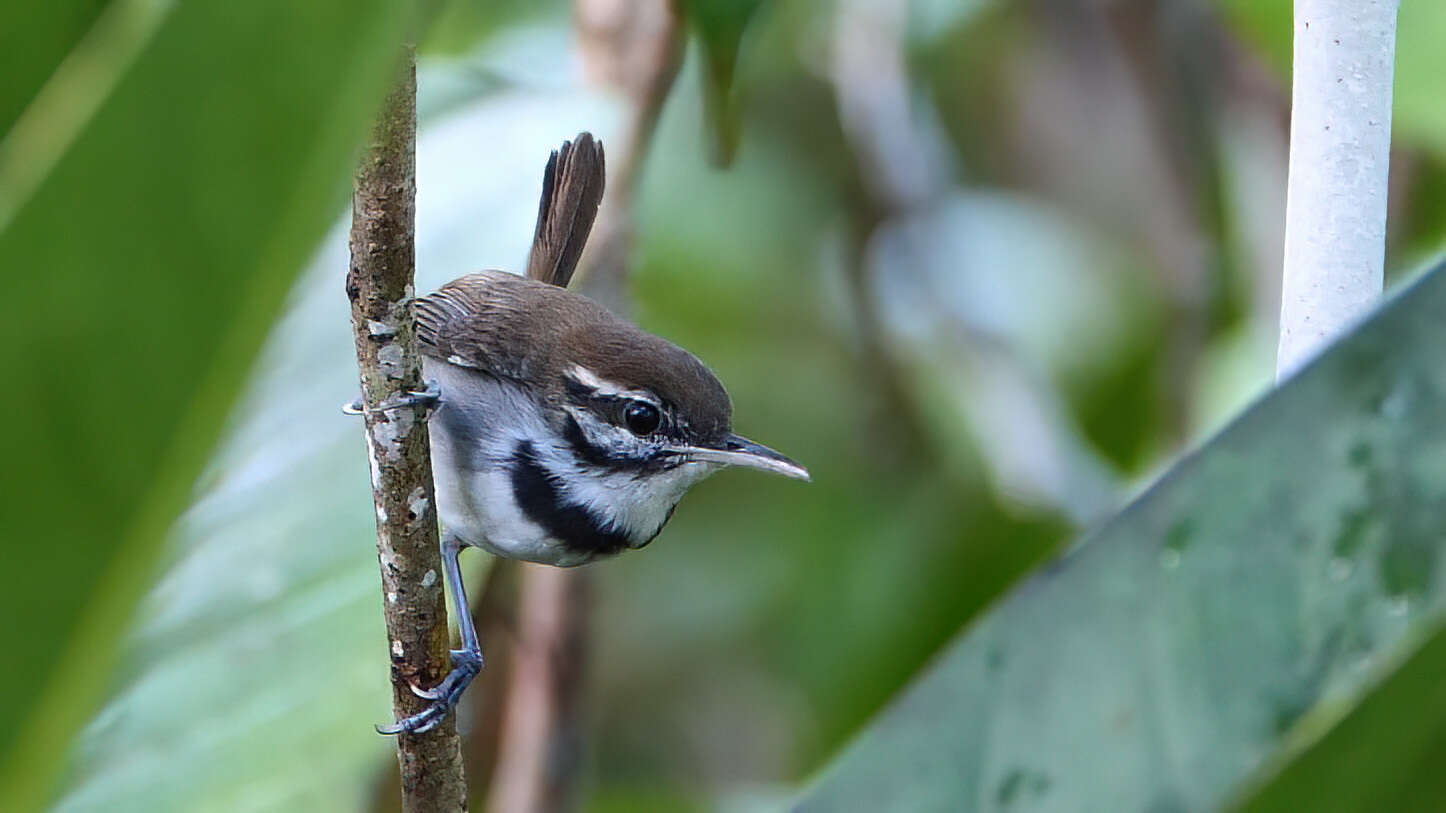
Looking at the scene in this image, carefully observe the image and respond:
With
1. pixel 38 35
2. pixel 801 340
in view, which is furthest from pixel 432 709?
pixel 801 340

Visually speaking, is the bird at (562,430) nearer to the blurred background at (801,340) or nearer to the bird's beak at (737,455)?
the bird's beak at (737,455)

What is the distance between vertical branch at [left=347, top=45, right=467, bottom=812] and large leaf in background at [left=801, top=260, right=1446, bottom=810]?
608 millimetres

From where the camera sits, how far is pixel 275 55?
0.67 m

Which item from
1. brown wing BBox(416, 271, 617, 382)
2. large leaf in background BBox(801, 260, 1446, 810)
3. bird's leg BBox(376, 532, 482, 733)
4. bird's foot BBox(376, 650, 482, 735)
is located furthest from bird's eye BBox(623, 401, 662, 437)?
large leaf in background BBox(801, 260, 1446, 810)

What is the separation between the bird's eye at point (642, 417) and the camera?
235cm

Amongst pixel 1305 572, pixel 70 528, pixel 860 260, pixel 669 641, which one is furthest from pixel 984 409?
pixel 70 528

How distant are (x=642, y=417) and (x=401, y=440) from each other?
32.9 inches

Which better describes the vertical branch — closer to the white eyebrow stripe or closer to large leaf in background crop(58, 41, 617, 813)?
large leaf in background crop(58, 41, 617, 813)

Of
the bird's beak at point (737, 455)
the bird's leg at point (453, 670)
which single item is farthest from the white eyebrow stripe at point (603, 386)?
the bird's leg at point (453, 670)

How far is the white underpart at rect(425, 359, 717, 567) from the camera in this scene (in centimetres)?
223

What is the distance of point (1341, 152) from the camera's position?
3.98 ft

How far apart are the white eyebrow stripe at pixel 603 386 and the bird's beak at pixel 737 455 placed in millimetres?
108

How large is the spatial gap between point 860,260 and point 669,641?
4.60ft

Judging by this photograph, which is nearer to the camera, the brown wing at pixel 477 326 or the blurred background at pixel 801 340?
the blurred background at pixel 801 340
